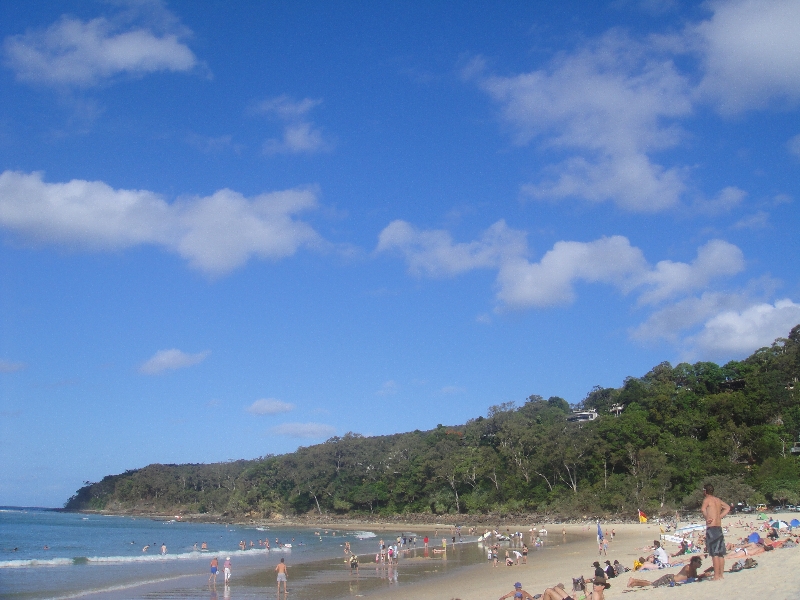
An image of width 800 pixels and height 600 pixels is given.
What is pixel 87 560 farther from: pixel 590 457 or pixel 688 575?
pixel 590 457

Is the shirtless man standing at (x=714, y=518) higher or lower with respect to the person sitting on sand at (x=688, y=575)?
higher

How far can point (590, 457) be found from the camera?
212 ft

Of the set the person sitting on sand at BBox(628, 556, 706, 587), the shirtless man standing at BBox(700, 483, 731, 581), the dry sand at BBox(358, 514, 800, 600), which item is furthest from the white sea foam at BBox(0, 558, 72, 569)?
the shirtless man standing at BBox(700, 483, 731, 581)

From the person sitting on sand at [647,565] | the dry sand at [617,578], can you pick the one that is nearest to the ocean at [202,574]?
the dry sand at [617,578]

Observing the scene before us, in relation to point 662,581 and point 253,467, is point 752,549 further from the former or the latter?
point 253,467

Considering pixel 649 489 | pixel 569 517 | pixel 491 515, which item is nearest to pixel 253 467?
pixel 491 515

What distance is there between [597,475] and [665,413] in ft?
32.0

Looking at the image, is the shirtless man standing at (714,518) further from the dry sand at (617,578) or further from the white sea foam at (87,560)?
the white sea foam at (87,560)

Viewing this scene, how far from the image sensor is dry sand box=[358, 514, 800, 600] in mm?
11219

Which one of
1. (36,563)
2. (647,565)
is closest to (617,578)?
(647,565)

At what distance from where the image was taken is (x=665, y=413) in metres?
65.3

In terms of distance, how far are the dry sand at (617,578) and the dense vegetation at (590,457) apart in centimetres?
1042

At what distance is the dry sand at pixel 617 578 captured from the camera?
36.8 feet

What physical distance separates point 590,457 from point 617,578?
48152mm
